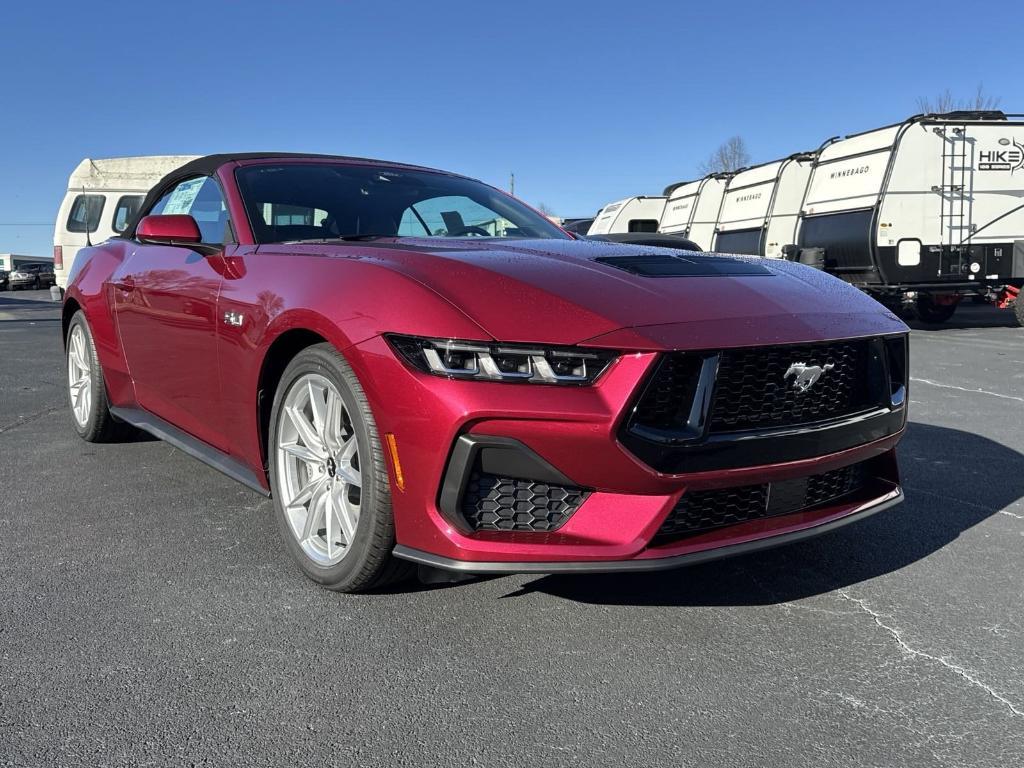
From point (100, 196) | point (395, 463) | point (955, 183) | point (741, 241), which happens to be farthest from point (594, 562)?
point (100, 196)

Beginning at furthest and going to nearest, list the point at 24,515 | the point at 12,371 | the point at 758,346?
the point at 12,371 < the point at 24,515 < the point at 758,346

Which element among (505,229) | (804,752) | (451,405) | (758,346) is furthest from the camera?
(505,229)

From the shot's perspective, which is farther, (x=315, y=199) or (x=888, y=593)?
(x=315, y=199)

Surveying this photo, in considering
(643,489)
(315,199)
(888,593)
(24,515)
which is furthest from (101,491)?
(888,593)

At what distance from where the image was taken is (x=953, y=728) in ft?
6.52

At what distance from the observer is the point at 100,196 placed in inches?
654

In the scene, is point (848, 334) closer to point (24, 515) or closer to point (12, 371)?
point (24, 515)

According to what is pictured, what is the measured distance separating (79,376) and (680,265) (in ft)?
12.4

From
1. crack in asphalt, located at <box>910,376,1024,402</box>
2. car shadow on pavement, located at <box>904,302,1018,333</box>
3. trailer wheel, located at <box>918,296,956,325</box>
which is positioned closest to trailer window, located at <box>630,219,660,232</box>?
car shadow on pavement, located at <box>904,302,1018,333</box>

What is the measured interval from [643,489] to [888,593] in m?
1.07

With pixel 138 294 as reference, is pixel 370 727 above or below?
below

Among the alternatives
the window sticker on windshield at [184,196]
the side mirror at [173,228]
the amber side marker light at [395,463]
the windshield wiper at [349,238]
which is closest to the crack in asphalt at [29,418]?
the window sticker on windshield at [184,196]

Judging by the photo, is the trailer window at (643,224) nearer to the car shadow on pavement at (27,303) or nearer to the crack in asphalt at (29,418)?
the crack in asphalt at (29,418)

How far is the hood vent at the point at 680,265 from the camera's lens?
272 cm
